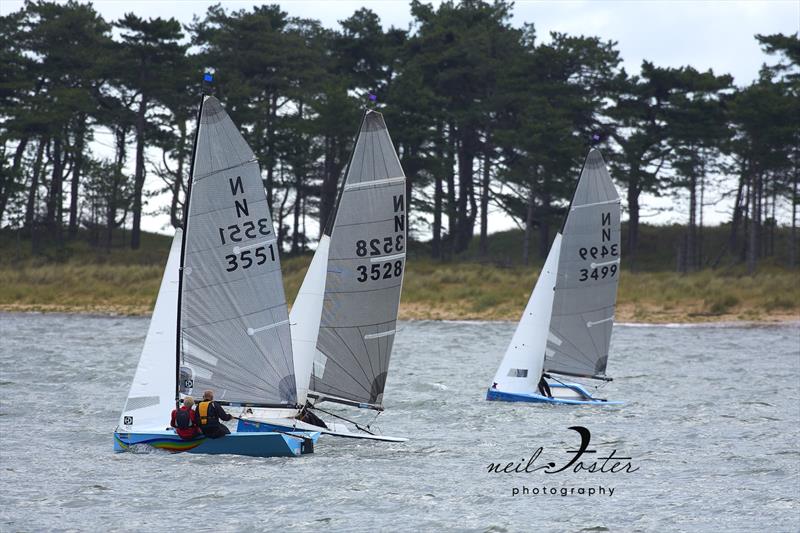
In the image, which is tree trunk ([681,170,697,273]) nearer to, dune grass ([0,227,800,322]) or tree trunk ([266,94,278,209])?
dune grass ([0,227,800,322])

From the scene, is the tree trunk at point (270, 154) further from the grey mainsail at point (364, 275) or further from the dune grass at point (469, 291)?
the grey mainsail at point (364, 275)

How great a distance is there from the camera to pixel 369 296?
19.7 metres

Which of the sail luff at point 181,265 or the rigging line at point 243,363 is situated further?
the rigging line at point 243,363

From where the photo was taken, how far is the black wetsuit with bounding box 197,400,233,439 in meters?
18.2

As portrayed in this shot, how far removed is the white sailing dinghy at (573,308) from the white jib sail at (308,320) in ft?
23.1

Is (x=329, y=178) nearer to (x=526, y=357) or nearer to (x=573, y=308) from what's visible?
(x=573, y=308)

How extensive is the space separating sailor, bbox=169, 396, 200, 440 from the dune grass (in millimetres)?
29069

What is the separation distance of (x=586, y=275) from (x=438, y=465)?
28.4ft

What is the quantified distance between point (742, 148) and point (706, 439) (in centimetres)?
3609

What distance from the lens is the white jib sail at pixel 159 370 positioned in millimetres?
18984

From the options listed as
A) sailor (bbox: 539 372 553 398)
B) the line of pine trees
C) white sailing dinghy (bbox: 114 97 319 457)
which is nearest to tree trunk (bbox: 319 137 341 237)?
the line of pine trees

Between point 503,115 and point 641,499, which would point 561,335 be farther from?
point 503,115

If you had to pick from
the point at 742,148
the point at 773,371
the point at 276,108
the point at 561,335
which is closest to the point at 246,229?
the point at 561,335

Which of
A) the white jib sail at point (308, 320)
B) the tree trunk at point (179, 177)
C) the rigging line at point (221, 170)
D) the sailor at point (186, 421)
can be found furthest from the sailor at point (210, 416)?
the tree trunk at point (179, 177)
